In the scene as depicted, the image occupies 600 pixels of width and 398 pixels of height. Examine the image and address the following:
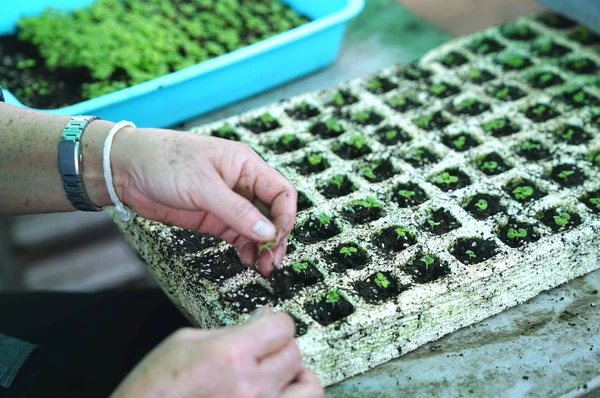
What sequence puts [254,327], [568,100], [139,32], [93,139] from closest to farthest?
[254,327] → [93,139] → [568,100] → [139,32]

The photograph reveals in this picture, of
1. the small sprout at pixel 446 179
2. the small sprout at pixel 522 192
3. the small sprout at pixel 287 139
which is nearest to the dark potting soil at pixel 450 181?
the small sprout at pixel 446 179

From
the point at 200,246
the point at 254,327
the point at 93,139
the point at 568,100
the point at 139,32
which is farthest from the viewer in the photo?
the point at 139,32

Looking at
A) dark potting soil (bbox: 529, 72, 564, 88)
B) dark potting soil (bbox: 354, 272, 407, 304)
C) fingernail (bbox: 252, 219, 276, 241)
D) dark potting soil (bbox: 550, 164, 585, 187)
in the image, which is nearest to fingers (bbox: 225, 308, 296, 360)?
fingernail (bbox: 252, 219, 276, 241)

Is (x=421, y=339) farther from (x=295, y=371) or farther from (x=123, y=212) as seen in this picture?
(x=123, y=212)

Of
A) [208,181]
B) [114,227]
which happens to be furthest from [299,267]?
[114,227]

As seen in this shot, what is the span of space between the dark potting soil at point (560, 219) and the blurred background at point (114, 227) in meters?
0.80

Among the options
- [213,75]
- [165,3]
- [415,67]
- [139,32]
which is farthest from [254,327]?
[165,3]

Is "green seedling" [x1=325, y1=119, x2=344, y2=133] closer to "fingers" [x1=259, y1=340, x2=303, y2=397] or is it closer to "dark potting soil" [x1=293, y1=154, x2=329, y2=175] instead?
"dark potting soil" [x1=293, y1=154, x2=329, y2=175]

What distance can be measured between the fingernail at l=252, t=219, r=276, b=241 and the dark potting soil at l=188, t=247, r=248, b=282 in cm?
20

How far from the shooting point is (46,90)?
1.83 m

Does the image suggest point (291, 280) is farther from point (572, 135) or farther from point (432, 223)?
point (572, 135)

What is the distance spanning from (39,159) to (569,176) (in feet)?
3.54

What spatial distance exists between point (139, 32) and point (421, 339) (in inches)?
52.2

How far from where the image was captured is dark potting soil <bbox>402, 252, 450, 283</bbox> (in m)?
1.19
